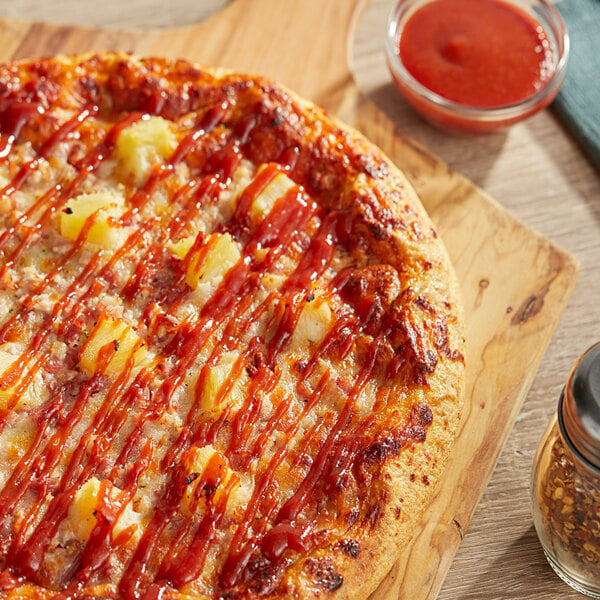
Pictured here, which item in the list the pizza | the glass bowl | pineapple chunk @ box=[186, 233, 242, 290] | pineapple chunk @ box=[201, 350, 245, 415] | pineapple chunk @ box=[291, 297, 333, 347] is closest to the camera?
the pizza

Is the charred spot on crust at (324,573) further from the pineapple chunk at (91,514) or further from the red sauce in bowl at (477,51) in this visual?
the red sauce in bowl at (477,51)

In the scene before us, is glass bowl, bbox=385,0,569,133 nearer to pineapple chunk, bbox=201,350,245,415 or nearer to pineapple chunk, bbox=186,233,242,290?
pineapple chunk, bbox=186,233,242,290

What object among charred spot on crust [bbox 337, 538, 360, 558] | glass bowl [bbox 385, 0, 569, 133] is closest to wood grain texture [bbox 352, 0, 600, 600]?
glass bowl [bbox 385, 0, 569, 133]

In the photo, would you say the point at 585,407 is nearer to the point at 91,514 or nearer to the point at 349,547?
the point at 349,547

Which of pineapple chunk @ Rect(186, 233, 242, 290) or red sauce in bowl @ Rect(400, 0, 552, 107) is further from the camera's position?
red sauce in bowl @ Rect(400, 0, 552, 107)

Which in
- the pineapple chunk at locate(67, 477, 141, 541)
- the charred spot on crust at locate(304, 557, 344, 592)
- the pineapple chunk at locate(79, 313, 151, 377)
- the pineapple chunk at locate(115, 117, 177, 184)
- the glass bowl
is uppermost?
the glass bowl

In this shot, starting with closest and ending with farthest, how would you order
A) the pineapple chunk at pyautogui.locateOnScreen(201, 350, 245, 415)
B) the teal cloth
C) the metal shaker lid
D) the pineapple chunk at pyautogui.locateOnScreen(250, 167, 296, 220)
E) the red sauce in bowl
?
the metal shaker lid < the pineapple chunk at pyautogui.locateOnScreen(201, 350, 245, 415) < the pineapple chunk at pyautogui.locateOnScreen(250, 167, 296, 220) < the red sauce in bowl < the teal cloth

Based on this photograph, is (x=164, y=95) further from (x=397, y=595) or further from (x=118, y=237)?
(x=397, y=595)
